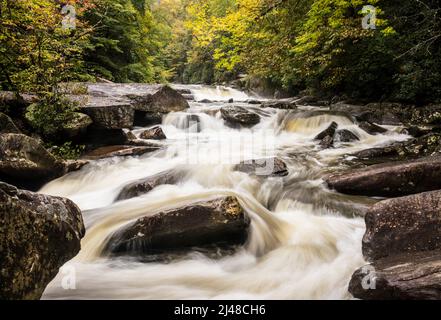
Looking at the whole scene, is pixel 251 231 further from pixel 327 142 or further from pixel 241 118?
pixel 241 118

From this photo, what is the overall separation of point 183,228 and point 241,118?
7.87 m

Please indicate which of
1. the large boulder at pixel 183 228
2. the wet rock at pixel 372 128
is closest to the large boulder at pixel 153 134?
the large boulder at pixel 183 228

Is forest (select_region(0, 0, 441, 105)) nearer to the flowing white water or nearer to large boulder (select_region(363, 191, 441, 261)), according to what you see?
the flowing white water

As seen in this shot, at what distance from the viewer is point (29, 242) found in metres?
2.73

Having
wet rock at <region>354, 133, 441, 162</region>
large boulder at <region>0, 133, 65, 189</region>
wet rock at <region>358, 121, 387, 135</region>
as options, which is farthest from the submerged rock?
large boulder at <region>0, 133, 65, 189</region>

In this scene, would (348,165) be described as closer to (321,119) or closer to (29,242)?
(321,119)

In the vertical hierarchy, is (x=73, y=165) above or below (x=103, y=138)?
below

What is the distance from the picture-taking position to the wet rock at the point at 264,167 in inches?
264

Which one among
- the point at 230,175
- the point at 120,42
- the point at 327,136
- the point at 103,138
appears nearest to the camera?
the point at 230,175

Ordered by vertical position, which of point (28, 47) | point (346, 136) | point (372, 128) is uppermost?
point (28, 47)

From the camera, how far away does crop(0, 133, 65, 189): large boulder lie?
539 cm

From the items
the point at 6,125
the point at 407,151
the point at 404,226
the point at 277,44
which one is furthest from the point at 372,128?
the point at 6,125

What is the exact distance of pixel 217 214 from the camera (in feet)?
13.4
